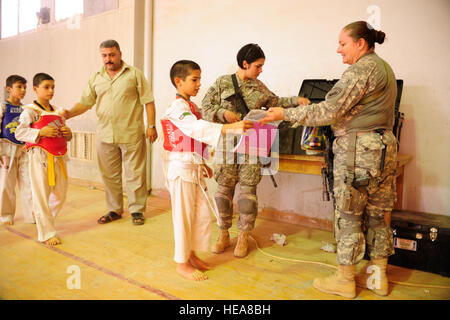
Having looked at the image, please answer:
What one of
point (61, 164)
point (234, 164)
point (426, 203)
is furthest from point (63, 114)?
point (426, 203)

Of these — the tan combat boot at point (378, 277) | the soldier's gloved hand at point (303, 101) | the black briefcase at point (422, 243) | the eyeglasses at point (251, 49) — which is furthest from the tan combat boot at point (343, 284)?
the eyeglasses at point (251, 49)

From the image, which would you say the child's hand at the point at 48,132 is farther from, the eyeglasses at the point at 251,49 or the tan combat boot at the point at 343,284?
the tan combat boot at the point at 343,284

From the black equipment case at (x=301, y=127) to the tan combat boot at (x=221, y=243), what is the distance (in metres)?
0.88

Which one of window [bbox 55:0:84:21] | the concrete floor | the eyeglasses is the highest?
window [bbox 55:0:84:21]

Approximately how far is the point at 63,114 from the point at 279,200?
94.3 inches

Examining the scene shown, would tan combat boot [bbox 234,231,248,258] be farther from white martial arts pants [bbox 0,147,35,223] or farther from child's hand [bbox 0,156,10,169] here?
child's hand [bbox 0,156,10,169]

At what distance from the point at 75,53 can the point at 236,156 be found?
4.08 m

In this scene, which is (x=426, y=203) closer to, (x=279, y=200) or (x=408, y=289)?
(x=408, y=289)

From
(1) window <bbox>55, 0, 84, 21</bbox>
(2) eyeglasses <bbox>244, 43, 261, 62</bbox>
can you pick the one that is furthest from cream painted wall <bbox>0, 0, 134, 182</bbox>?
(2) eyeglasses <bbox>244, 43, 261, 62</bbox>

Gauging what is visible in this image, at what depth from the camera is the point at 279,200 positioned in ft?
11.8

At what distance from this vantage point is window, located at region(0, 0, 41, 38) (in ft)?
20.1

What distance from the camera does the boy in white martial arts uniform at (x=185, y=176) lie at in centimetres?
209

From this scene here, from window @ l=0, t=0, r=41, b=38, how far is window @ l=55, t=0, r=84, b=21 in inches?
25.0

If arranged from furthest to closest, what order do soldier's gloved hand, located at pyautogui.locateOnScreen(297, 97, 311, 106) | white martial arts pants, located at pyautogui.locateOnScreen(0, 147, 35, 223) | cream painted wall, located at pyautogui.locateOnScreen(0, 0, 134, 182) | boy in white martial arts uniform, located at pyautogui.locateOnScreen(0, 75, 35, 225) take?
cream painted wall, located at pyautogui.locateOnScreen(0, 0, 134, 182)
white martial arts pants, located at pyautogui.locateOnScreen(0, 147, 35, 223)
boy in white martial arts uniform, located at pyautogui.locateOnScreen(0, 75, 35, 225)
soldier's gloved hand, located at pyautogui.locateOnScreen(297, 97, 311, 106)
